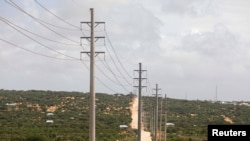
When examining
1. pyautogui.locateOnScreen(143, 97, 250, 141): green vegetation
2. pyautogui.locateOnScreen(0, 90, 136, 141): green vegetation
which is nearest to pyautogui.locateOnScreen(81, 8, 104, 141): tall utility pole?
pyautogui.locateOnScreen(0, 90, 136, 141): green vegetation

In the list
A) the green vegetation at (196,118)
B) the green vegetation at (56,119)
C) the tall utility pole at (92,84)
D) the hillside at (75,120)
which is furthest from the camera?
the green vegetation at (196,118)

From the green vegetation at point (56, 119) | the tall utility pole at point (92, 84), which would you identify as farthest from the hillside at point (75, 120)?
the tall utility pole at point (92, 84)

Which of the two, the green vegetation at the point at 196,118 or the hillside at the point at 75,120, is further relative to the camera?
the green vegetation at the point at 196,118

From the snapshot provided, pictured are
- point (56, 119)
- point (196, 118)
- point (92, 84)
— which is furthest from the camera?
point (196, 118)

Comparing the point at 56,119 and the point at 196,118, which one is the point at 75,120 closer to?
the point at 56,119

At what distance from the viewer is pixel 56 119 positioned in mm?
109188

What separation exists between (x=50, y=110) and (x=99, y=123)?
32.2 m

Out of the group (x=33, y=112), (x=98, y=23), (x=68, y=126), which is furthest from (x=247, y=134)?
(x=33, y=112)

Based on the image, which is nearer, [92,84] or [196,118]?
[92,84]

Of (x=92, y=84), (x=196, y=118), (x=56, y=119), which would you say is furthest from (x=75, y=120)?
(x=92, y=84)

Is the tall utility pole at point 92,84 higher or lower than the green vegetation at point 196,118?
higher

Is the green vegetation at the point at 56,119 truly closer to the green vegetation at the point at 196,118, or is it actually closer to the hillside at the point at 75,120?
the hillside at the point at 75,120

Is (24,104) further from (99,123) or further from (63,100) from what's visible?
(99,123)

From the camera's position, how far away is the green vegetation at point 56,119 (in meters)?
74.9
